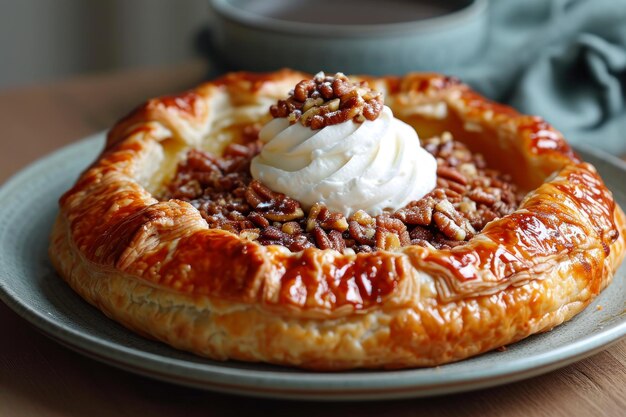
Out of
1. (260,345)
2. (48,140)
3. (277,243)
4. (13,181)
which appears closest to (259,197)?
(277,243)

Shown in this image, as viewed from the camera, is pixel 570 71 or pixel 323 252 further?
pixel 570 71

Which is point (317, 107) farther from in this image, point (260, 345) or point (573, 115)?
point (573, 115)

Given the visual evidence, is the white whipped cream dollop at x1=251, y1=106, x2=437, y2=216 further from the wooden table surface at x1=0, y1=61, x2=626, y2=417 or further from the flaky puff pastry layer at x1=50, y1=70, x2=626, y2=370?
the wooden table surface at x1=0, y1=61, x2=626, y2=417

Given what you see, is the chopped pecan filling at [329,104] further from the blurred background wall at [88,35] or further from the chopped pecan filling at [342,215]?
the blurred background wall at [88,35]

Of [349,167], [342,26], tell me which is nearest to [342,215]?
[349,167]

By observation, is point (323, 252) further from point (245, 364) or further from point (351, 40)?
point (351, 40)

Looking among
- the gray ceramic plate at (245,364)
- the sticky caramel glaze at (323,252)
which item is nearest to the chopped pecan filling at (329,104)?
the sticky caramel glaze at (323,252)
